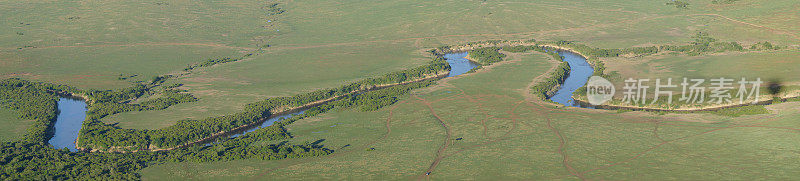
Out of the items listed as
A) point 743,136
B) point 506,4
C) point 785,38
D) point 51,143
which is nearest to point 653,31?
point 785,38

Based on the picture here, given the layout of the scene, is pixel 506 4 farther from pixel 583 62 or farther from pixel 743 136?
pixel 743 136

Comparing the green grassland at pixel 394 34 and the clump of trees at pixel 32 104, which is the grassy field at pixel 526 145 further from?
the clump of trees at pixel 32 104

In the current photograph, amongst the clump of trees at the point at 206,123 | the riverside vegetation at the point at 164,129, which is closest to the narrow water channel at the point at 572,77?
the riverside vegetation at the point at 164,129

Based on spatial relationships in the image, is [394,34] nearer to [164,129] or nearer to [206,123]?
[206,123]

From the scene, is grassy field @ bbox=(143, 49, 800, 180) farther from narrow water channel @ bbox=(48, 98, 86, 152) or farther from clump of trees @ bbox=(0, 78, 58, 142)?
clump of trees @ bbox=(0, 78, 58, 142)

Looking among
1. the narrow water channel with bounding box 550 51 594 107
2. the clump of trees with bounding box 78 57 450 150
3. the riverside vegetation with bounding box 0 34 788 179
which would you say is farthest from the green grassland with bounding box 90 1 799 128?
the narrow water channel with bounding box 550 51 594 107

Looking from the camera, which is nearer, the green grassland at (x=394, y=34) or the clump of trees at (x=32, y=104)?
the clump of trees at (x=32, y=104)
